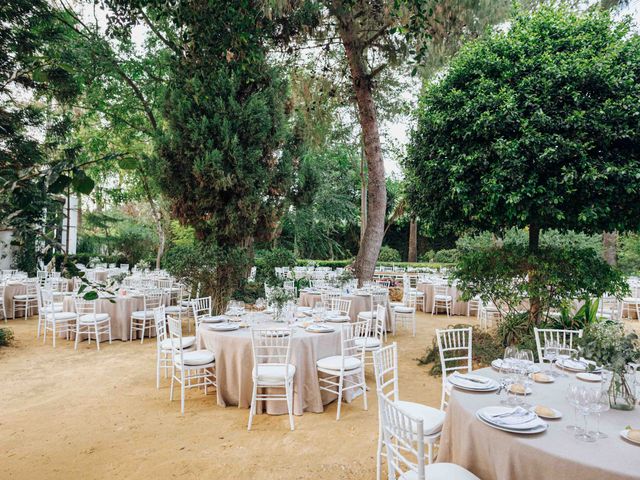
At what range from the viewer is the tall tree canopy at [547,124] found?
13.9 feet

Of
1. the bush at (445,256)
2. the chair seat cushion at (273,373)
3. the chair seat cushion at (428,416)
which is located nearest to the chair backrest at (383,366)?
the chair seat cushion at (428,416)

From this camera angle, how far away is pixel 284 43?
9.02 metres

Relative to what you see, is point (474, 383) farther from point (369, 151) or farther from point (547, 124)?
point (369, 151)

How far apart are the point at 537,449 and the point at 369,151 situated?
28.5 ft

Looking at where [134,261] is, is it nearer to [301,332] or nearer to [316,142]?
[316,142]

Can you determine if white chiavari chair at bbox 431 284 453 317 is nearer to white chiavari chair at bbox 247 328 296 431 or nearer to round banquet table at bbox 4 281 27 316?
white chiavari chair at bbox 247 328 296 431

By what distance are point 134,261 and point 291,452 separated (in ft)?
52.8

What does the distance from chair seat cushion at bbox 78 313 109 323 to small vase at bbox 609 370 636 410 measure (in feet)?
23.7

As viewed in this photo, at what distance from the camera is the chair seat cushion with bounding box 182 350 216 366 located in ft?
14.9

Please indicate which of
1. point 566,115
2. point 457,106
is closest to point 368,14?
point 457,106

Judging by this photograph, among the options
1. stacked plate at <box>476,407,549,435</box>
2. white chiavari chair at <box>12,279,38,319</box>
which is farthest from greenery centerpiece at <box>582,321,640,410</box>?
white chiavari chair at <box>12,279,38,319</box>

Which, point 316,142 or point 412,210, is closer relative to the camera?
point 412,210

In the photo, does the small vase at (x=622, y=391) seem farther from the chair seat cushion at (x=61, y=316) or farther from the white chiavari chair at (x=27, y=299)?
the white chiavari chair at (x=27, y=299)

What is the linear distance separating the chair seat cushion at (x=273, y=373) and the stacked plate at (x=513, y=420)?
87.3 inches
